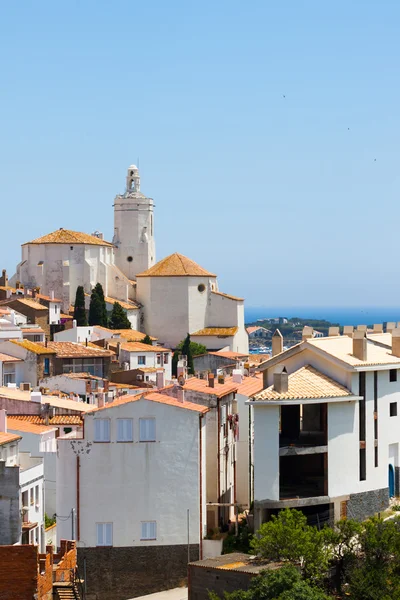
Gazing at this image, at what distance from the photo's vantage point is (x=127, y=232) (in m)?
103

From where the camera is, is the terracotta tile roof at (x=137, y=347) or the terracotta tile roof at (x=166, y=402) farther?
the terracotta tile roof at (x=137, y=347)

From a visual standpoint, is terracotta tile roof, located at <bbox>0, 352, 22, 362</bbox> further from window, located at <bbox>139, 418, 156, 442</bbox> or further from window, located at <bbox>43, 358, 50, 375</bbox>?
window, located at <bbox>139, 418, 156, 442</bbox>

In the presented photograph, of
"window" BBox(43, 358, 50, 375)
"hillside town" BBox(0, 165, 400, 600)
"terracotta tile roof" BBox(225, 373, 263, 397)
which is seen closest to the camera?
"hillside town" BBox(0, 165, 400, 600)

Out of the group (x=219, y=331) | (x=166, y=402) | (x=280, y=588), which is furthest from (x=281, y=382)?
(x=219, y=331)

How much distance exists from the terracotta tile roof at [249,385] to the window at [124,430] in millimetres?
5604

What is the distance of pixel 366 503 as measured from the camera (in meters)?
37.3

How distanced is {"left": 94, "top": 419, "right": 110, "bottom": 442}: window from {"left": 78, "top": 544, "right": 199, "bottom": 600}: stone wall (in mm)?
2674

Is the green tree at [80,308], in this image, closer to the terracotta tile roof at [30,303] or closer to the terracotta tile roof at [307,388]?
the terracotta tile roof at [30,303]

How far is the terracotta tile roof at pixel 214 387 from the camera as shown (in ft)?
129

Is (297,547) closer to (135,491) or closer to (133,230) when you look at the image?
(135,491)

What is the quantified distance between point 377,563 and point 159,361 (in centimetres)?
4462

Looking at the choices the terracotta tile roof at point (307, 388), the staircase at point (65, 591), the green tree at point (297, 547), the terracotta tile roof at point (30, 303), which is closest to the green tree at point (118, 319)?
the terracotta tile roof at point (30, 303)

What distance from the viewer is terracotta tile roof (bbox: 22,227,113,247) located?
93.5m

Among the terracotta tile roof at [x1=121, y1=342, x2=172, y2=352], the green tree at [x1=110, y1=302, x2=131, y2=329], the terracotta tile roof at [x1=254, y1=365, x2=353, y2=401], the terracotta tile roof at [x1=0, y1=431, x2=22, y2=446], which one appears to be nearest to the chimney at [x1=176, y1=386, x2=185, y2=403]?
the terracotta tile roof at [x1=254, y1=365, x2=353, y2=401]
